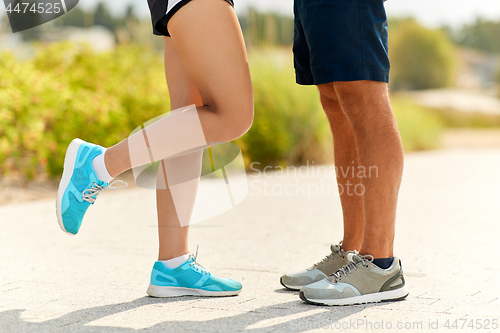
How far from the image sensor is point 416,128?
11672 millimetres

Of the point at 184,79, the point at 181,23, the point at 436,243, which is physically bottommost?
the point at 436,243

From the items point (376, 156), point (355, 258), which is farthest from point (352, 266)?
point (376, 156)

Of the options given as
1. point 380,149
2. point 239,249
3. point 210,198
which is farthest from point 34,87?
point 380,149

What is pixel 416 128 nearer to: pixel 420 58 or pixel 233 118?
pixel 233 118

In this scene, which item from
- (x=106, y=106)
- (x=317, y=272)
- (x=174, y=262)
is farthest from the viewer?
(x=106, y=106)

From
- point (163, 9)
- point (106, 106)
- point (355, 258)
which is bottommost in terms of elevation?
point (355, 258)

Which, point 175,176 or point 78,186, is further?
point 175,176

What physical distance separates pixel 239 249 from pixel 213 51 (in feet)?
4.51

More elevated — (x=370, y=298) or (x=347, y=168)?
(x=347, y=168)

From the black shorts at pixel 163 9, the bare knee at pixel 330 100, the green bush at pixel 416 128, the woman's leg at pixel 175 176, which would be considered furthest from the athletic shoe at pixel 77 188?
the green bush at pixel 416 128

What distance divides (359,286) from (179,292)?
0.65 m

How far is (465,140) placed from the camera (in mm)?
14422

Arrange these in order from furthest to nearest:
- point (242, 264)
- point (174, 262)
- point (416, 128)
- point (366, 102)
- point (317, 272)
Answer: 1. point (416, 128)
2. point (242, 264)
3. point (317, 272)
4. point (174, 262)
5. point (366, 102)

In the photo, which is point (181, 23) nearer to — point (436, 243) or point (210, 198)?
point (210, 198)
